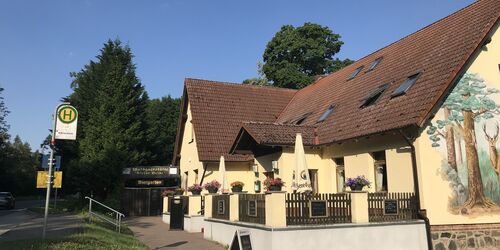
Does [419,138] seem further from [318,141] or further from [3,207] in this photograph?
[3,207]

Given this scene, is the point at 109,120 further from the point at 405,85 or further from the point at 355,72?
the point at 405,85

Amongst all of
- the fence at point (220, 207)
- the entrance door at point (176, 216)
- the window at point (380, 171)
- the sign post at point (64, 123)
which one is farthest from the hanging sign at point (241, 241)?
the entrance door at point (176, 216)

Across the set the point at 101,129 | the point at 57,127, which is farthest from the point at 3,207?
the point at 57,127

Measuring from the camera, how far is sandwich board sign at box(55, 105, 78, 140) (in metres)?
11.1

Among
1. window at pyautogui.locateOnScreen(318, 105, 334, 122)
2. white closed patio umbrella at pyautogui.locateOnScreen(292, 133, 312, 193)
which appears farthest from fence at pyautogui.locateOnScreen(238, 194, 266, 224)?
window at pyautogui.locateOnScreen(318, 105, 334, 122)

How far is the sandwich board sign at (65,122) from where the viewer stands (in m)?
11.1

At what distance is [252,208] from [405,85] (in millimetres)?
6655

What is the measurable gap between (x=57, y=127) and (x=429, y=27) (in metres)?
14.7

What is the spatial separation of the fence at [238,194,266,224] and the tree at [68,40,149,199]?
63.9ft

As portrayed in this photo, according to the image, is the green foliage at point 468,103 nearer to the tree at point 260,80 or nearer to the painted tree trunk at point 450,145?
the painted tree trunk at point 450,145

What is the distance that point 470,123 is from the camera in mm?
12844

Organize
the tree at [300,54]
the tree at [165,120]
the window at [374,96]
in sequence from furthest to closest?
1. the tree at [165,120]
2. the tree at [300,54]
3. the window at [374,96]

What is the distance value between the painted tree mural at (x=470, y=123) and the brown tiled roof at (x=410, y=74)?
69 cm

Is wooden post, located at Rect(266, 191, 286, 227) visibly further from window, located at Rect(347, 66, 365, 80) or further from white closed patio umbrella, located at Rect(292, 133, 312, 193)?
window, located at Rect(347, 66, 365, 80)
